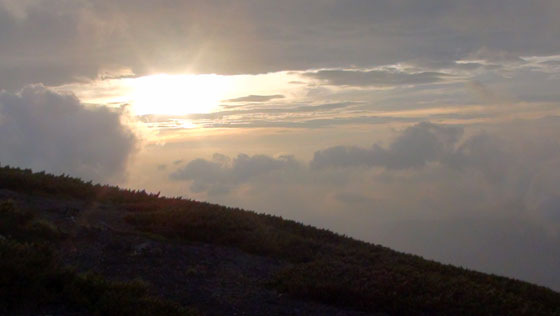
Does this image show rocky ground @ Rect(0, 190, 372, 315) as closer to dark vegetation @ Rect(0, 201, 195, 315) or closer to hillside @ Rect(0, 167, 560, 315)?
hillside @ Rect(0, 167, 560, 315)

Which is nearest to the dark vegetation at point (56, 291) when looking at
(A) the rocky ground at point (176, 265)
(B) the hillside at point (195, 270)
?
(B) the hillside at point (195, 270)

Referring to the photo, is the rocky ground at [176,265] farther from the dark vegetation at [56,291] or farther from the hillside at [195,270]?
the dark vegetation at [56,291]

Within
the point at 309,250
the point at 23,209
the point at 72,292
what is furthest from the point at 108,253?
the point at 309,250

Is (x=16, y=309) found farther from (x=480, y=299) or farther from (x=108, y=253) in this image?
(x=480, y=299)

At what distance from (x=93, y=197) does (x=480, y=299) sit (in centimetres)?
1366

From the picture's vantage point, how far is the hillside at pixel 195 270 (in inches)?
354

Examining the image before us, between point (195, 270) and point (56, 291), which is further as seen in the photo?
point (195, 270)

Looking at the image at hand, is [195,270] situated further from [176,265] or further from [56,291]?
[56,291]

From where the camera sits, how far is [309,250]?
16.6m

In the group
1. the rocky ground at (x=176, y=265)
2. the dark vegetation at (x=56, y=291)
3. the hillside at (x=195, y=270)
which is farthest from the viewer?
the rocky ground at (x=176, y=265)

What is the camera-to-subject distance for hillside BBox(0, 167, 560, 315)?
898cm

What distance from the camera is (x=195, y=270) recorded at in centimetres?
1273

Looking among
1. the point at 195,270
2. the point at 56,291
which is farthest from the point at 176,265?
the point at 56,291

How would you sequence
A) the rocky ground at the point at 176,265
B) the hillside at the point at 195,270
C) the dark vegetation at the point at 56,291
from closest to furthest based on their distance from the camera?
1. the dark vegetation at the point at 56,291
2. the hillside at the point at 195,270
3. the rocky ground at the point at 176,265
